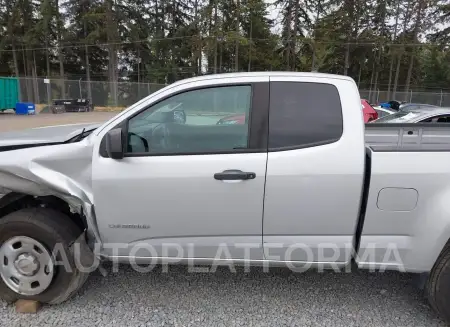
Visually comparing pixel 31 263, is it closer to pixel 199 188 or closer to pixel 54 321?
pixel 54 321

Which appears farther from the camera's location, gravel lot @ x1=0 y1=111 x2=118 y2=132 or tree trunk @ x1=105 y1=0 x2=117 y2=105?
tree trunk @ x1=105 y1=0 x2=117 y2=105

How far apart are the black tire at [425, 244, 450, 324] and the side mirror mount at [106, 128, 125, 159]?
2.35 m

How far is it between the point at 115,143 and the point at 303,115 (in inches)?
52.1

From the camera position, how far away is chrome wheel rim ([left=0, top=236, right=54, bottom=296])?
8.46 ft

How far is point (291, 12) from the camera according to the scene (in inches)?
1345

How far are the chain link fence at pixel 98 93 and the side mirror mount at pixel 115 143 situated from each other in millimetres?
28799

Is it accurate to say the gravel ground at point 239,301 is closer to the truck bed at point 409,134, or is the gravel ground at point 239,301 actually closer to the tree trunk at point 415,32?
the truck bed at point 409,134

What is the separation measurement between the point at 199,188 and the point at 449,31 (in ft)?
137

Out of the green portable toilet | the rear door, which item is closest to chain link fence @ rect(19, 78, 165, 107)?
the green portable toilet

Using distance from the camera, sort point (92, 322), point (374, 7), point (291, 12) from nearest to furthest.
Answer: point (92, 322) → point (291, 12) → point (374, 7)

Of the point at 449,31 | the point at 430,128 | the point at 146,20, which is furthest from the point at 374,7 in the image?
the point at 430,128

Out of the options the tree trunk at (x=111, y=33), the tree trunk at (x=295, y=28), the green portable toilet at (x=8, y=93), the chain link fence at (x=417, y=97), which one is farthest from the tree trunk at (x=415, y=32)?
the green portable toilet at (x=8, y=93)

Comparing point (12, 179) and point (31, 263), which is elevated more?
point (12, 179)

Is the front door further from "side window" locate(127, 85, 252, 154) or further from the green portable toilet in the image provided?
the green portable toilet
